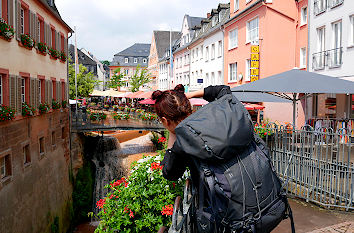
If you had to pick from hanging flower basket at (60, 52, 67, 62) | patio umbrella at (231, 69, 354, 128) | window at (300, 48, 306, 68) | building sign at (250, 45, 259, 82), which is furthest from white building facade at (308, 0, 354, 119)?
hanging flower basket at (60, 52, 67, 62)

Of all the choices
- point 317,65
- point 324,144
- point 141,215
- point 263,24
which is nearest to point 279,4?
point 263,24

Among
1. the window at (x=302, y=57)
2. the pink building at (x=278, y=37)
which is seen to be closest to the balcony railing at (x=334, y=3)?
the pink building at (x=278, y=37)

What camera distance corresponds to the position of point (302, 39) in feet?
65.8

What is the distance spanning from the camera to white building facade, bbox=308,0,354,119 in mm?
14648

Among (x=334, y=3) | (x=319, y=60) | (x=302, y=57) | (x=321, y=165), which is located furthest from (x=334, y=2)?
(x=321, y=165)

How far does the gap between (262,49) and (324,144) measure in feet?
54.2

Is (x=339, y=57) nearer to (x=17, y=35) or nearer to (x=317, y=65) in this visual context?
(x=317, y=65)

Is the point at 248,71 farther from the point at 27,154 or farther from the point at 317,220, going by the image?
the point at 317,220

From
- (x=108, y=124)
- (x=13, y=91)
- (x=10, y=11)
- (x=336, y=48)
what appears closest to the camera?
(x=10, y=11)

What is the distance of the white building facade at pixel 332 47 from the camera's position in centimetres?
1465

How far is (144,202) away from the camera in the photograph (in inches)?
145

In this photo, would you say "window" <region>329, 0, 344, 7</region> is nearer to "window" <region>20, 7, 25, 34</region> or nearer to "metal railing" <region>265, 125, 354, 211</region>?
"metal railing" <region>265, 125, 354, 211</region>

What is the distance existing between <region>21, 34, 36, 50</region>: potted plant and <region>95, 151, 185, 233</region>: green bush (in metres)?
12.0

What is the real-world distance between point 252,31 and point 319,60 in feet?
24.9
